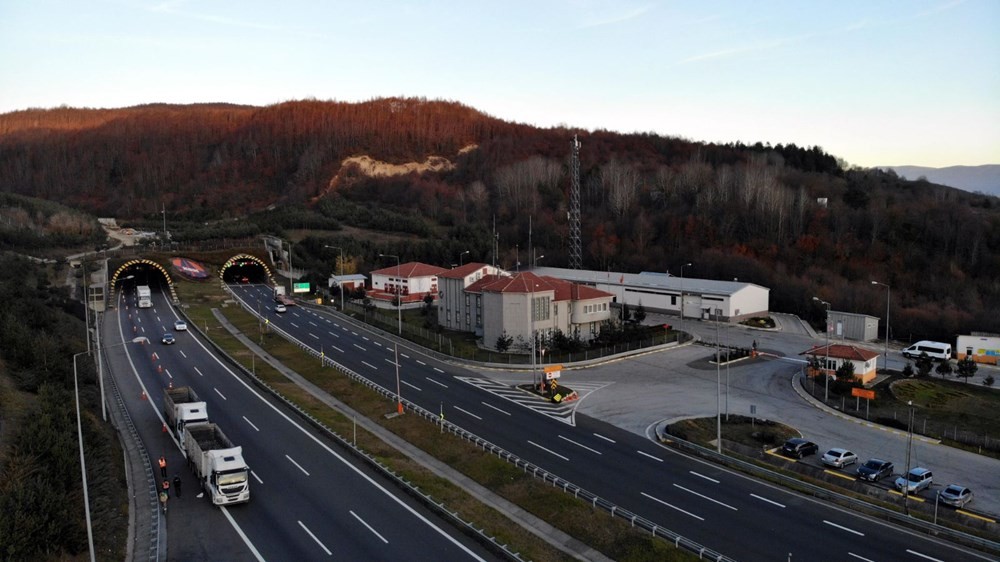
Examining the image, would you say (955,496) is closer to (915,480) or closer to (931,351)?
(915,480)

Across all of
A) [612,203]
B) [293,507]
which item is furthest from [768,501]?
[612,203]

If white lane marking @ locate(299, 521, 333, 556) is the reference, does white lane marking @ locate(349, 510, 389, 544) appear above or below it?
below

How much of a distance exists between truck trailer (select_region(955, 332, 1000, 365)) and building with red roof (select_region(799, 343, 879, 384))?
11.9 metres

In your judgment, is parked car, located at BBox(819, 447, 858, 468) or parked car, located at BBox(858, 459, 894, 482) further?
parked car, located at BBox(819, 447, 858, 468)

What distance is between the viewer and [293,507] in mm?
24797

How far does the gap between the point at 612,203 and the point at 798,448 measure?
9005cm

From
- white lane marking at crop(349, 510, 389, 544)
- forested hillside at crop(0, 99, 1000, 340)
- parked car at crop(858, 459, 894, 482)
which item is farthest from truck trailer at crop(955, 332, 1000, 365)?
white lane marking at crop(349, 510, 389, 544)

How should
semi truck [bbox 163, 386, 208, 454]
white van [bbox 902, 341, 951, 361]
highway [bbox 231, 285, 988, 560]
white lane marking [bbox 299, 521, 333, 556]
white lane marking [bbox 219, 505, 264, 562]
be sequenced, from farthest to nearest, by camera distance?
white van [bbox 902, 341, 951, 361]
semi truck [bbox 163, 386, 208, 454]
highway [bbox 231, 285, 988, 560]
white lane marking [bbox 299, 521, 333, 556]
white lane marking [bbox 219, 505, 264, 562]

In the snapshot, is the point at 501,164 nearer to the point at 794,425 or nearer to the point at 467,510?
the point at 794,425

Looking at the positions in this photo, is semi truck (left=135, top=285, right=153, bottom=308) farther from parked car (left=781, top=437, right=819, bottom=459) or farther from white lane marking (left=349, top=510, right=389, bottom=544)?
parked car (left=781, top=437, right=819, bottom=459)

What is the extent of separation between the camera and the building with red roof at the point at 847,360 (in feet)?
143

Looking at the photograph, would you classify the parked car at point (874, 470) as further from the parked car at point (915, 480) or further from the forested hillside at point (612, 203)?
the forested hillside at point (612, 203)

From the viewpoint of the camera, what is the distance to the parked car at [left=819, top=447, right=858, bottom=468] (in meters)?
29.9

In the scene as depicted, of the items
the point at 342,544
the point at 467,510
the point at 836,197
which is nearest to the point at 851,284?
the point at 836,197
